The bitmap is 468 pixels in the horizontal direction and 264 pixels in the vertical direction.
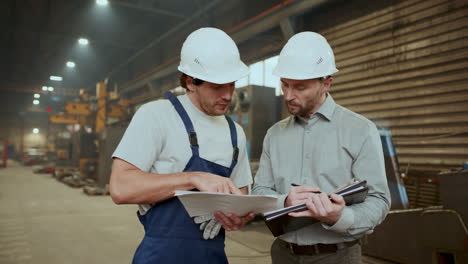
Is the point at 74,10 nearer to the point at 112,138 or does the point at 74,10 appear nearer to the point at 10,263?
the point at 112,138

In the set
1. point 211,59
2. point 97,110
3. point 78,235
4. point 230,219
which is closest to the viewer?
point 230,219

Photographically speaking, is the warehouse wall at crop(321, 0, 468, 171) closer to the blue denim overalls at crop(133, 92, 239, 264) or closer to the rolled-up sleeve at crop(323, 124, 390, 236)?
the rolled-up sleeve at crop(323, 124, 390, 236)

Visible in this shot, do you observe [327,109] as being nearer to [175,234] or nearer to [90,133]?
[175,234]

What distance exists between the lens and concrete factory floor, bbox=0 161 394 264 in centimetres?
441

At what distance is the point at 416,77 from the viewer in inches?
191

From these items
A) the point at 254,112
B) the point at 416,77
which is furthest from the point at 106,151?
the point at 416,77

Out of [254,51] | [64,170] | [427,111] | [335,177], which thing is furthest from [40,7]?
[335,177]

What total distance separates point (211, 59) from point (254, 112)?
566cm

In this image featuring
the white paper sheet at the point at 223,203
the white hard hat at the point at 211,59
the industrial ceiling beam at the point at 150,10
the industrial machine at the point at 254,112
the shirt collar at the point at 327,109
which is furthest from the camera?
the industrial ceiling beam at the point at 150,10

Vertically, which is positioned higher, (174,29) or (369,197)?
(174,29)

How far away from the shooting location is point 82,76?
70.4ft

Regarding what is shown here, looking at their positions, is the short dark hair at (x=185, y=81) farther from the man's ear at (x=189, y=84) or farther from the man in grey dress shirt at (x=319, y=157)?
the man in grey dress shirt at (x=319, y=157)

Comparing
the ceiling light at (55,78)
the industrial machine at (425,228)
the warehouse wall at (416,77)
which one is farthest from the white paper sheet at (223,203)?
the ceiling light at (55,78)

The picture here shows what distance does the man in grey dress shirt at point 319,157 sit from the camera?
1.50m
